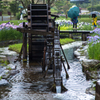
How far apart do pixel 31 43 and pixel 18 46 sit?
309cm

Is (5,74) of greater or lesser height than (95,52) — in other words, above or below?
below

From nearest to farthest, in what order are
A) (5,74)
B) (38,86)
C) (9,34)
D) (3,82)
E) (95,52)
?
(38,86) → (3,82) → (5,74) → (95,52) → (9,34)

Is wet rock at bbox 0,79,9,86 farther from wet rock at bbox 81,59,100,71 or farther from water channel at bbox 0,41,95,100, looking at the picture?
wet rock at bbox 81,59,100,71

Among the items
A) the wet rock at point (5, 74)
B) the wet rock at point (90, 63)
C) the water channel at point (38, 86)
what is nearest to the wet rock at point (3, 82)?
the water channel at point (38, 86)

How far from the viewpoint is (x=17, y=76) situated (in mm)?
8328

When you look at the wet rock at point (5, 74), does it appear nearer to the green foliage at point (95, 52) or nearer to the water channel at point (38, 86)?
the water channel at point (38, 86)

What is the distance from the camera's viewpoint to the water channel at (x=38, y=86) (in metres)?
6.18

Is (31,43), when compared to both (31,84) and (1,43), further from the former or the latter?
(1,43)

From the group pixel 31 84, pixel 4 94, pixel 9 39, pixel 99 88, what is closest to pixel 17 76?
pixel 31 84

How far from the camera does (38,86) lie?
7.14m

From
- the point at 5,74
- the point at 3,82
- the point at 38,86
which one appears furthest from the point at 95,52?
the point at 3,82

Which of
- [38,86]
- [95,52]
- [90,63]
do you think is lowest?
[38,86]

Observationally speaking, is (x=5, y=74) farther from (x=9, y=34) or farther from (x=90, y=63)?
(x=9, y=34)

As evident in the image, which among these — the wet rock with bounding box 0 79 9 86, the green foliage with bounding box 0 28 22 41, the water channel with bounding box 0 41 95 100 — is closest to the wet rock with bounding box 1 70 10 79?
the water channel with bounding box 0 41 95 100
